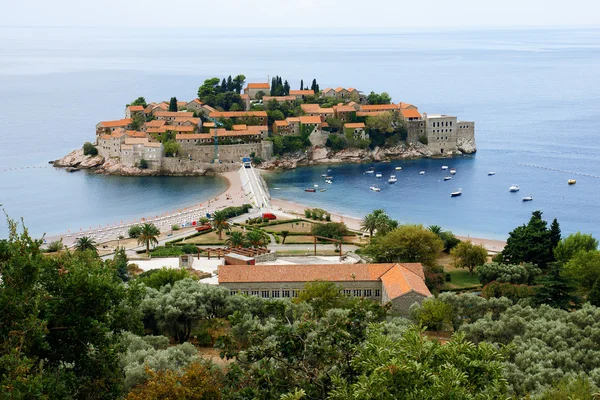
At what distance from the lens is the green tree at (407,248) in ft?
115

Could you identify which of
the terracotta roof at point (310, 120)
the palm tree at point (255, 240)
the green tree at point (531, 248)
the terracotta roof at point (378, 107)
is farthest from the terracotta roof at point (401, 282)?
the terracotta roof at point (378, 107)

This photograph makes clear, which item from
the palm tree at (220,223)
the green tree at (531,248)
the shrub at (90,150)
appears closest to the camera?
the green tree at (531,248)

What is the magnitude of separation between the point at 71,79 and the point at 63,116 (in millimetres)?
67081

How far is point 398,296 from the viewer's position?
91.2 feet

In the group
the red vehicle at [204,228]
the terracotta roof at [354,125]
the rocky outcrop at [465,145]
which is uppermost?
the terracotta roof at [354,125]

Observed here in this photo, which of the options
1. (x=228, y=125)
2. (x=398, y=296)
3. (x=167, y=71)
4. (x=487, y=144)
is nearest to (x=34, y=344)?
(x=398, y=296)

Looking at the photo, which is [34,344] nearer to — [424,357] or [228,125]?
[424,357]

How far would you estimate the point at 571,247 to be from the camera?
3684 centimetres

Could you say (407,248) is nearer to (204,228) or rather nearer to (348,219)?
(204,228)

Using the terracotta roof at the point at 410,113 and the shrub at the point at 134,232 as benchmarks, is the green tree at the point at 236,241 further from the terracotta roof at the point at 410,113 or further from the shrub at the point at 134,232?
the terracotta roof at the point at 410,113

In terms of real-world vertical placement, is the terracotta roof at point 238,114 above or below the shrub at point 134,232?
above

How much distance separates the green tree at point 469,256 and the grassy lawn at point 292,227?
437 inches

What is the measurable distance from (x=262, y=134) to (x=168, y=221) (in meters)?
23.5

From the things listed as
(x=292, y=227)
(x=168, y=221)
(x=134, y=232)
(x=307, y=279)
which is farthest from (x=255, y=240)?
(x=168, y=221)
